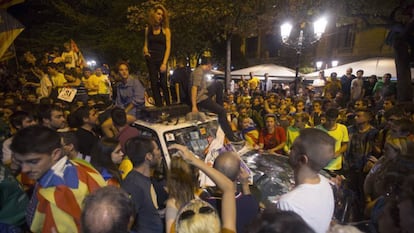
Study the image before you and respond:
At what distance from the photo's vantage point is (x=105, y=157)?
3.03 m

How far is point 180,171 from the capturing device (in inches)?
101

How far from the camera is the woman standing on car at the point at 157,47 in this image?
496cm

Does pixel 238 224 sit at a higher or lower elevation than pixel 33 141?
lower


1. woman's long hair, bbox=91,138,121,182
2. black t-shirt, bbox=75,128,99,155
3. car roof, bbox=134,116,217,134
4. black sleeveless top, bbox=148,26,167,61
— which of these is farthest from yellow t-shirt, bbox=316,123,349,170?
black t-shirt, bbox=75,128,99,155

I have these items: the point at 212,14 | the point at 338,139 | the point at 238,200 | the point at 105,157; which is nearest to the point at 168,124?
the point at 105,157

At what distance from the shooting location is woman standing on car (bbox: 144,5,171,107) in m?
4.96

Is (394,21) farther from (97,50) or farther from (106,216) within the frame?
(97,50)

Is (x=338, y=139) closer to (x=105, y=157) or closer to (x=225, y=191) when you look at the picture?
(x=225, y=191)

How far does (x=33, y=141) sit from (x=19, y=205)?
0.54 metres

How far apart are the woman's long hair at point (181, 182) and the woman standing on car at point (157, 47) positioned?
9.34 feet

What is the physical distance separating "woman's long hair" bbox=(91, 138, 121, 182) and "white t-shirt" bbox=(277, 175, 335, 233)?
70.2 inches

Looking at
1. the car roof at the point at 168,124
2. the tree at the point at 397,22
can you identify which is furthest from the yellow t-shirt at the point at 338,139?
the tree at the point at 397,22

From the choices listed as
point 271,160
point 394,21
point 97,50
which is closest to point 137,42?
point 97,50

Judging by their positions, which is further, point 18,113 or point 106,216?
point 18,113
